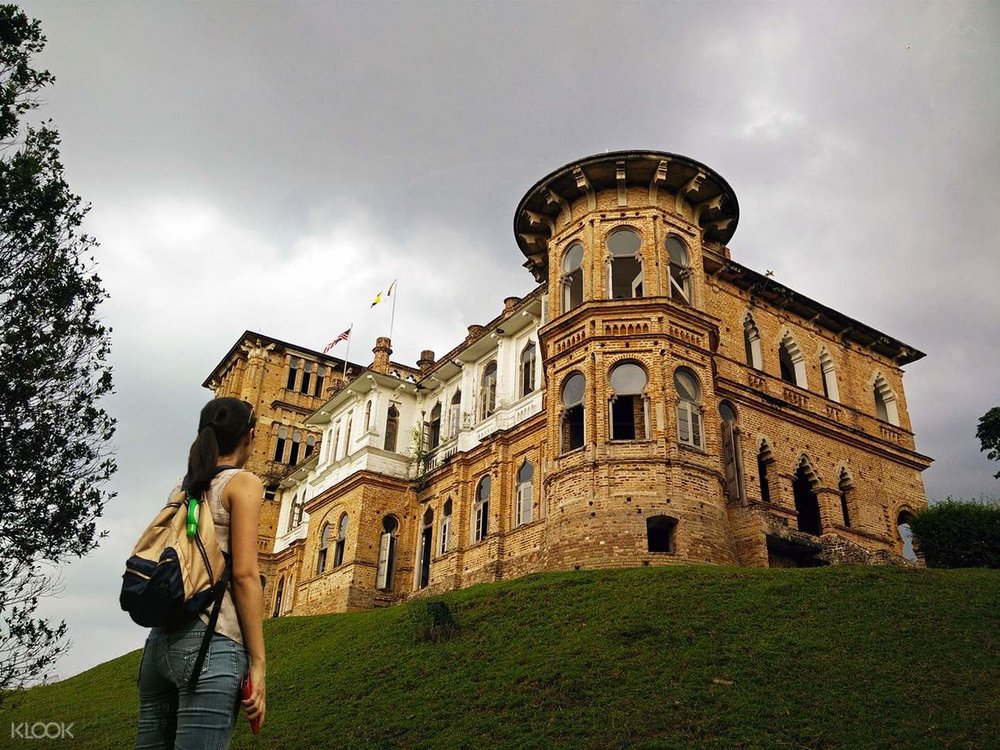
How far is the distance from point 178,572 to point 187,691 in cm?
49

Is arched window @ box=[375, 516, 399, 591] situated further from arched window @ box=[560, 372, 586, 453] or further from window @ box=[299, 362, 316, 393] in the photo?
window @ box=[299, 362, 316, 393]

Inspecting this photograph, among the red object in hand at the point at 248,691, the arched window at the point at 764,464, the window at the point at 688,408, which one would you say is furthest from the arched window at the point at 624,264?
the red object in hand at the point at 248,691

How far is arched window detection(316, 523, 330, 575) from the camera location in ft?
117

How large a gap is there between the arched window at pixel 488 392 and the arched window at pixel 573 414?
798 centimetres

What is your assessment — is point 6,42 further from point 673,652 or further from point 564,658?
point 673,652

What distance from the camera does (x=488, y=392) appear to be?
33656mm

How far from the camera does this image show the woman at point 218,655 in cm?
347

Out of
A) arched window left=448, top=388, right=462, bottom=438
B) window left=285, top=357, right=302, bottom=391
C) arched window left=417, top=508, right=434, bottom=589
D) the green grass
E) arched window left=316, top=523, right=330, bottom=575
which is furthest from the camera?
window left=285, top=357, right=302, bottom=391

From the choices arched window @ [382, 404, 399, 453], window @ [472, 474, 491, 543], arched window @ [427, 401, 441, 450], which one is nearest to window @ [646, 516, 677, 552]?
window @ [472, 474, 491, 543]

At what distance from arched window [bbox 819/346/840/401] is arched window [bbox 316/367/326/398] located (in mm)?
33220

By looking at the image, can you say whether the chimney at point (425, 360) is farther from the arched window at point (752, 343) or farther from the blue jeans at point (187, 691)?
the blue jeans at point (187, 691)

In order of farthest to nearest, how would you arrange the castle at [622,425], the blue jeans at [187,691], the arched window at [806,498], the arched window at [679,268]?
the arched window at [806,498]
the arched window at [679,268]
the castle at [622,425]
the blue jeans at [187,691]

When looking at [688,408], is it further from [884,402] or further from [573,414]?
[884,402]

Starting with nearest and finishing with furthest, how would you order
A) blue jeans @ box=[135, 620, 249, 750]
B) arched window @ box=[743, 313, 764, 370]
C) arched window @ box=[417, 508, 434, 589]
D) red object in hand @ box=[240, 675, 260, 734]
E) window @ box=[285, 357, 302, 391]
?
blue jeans @ box=[135, 620, 249, 750]
red object in hand @ box=[240, 675, 260, 734]
arched window @ box=[743, 313, 764, 370]
arched window @ box=[417, 508, 434, 589]
window @ box=[285, 357, 302, 391]
